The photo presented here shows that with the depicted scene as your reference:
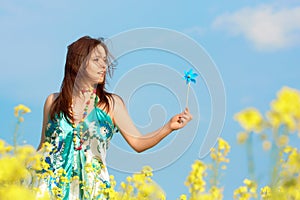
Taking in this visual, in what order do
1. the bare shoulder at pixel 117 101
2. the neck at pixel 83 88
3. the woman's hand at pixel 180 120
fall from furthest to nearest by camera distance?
the bare shoulder at pixel 117 101, the neck at pixel 83 88, the woman's hand at pixel 180 120

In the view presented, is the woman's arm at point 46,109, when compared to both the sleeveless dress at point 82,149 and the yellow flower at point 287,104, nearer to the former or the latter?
the sleeveless dress at point 82,149

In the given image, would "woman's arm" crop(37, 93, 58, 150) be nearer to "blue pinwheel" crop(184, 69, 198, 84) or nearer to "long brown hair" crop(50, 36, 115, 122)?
"long brown hair" crop(50, 36, 115, 122)

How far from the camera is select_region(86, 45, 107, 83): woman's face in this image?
15.3 ft

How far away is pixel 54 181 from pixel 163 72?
4.26 ft

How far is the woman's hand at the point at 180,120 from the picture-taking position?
4.23 metres

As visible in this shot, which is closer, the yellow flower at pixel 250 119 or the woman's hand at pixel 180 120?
the yellow flower at pixel 250 119

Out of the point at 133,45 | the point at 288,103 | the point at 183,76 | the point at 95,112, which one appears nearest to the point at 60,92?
the point at 95,112

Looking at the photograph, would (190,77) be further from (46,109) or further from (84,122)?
(46,109)

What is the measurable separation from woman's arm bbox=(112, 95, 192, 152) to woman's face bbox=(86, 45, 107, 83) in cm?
34

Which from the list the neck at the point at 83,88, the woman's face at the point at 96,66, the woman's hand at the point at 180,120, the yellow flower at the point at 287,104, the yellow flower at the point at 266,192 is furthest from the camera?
the neck at the point at 83,88

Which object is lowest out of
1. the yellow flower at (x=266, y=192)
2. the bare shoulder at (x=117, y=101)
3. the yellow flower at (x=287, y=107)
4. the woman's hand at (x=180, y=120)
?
the yellow flower at (x=287, y=107)

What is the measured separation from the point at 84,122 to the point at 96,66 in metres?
0.52

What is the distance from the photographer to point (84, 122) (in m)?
4.83

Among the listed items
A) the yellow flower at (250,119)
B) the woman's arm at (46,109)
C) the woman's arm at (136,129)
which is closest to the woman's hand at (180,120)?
the woman's arm at (136,129)
